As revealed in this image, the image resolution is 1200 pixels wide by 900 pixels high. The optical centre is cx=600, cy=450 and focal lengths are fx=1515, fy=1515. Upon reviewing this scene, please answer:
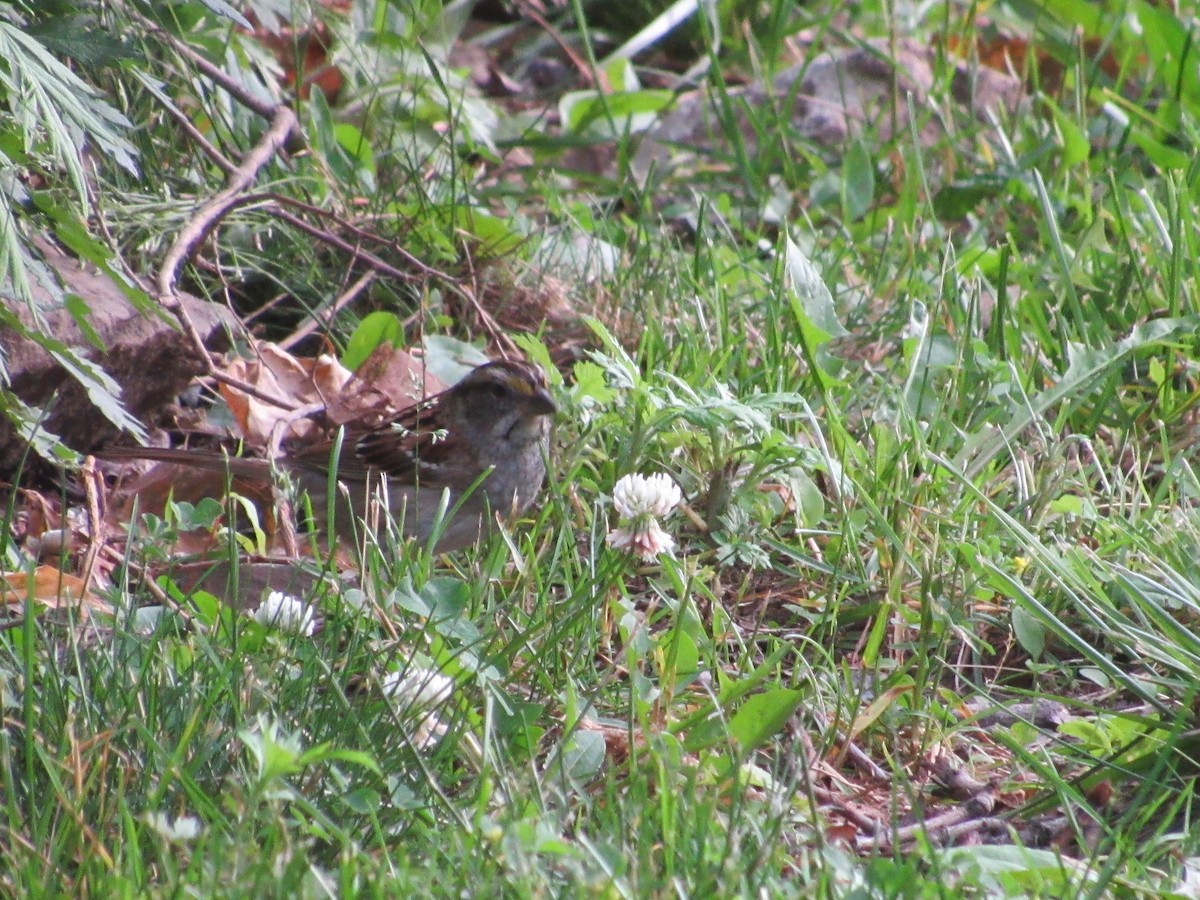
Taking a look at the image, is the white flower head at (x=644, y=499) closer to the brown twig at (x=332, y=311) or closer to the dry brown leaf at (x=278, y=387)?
the dry brown leaf at (x=278, y=387)

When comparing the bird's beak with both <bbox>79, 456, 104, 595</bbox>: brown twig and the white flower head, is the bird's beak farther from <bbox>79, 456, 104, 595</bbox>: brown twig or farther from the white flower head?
the white flower head

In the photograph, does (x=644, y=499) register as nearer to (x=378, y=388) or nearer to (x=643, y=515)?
(x=643, y=515)

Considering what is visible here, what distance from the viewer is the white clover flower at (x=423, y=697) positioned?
2422 millimetres

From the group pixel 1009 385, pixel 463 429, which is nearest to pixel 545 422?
pixel 463 429

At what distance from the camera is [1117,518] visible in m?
3.34

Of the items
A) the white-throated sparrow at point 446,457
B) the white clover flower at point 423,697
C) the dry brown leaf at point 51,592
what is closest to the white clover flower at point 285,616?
the white clover flower at point 423,697

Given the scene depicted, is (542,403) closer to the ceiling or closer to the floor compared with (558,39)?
closer to the floor

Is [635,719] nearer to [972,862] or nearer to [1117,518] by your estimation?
[972,862]

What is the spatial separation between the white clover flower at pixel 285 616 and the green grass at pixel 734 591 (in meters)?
0.02

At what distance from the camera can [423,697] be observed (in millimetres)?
2471

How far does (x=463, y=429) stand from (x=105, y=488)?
95 cm

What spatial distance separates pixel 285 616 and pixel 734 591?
3.90 feet

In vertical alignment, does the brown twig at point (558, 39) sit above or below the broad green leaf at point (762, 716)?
above

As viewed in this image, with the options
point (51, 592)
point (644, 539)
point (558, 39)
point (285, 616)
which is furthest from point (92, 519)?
point (558, 39)
